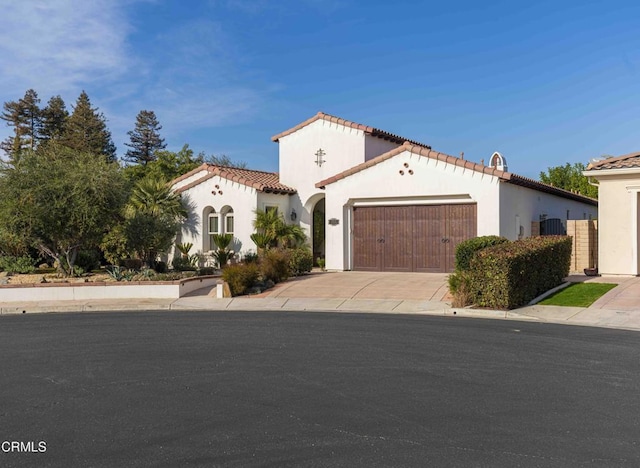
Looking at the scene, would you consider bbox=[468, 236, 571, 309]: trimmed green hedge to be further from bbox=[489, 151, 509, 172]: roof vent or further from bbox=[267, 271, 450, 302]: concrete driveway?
bbox=[489, 151, 509, 172]: roof vent

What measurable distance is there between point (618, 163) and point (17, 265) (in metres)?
22.7

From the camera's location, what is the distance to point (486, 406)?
657 cm

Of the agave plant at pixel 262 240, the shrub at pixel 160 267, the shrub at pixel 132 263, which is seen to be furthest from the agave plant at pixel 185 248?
the agave plant at pixel 262 240

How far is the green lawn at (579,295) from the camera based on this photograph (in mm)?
14845

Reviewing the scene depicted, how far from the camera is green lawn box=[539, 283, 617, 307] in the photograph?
14845mm

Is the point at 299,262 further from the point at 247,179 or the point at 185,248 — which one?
the point at 185,248

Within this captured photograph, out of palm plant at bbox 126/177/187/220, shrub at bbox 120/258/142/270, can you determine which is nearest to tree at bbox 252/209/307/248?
palm plant at bbox 126/177/187/220

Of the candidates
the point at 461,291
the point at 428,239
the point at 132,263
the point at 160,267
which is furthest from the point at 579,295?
the point at 132,263

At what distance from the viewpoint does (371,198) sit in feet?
74.1

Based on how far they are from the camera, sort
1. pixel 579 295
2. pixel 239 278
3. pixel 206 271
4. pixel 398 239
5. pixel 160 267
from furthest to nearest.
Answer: pixel 160 267, pixel 206 271, pixel 398 239, pixel 239 278, pixel 579 295

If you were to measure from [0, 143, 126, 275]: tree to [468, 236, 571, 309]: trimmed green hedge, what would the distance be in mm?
12683

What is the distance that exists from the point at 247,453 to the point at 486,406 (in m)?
2.85

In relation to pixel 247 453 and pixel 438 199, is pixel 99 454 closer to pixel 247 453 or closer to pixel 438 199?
pixel 247 453

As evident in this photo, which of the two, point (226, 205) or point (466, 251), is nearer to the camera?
point (466, 251)
